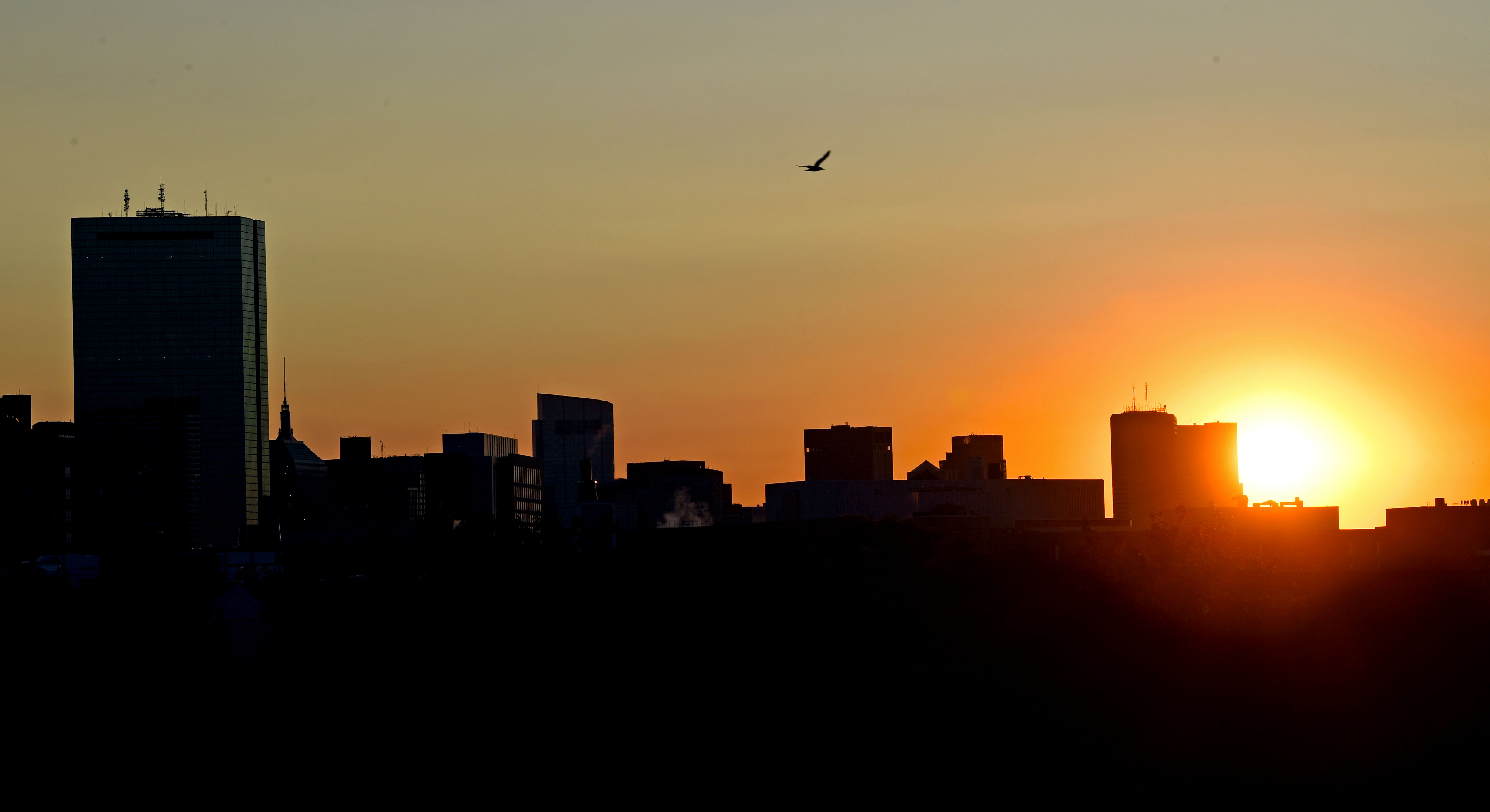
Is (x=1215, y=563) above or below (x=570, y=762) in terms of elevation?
above

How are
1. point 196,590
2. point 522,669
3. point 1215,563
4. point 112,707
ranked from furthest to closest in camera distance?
point 196,590 < point 1215,563 < point 522,669 < point 112,707

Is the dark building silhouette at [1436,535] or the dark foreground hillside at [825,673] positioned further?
the dark building silhouette at [1436,535]

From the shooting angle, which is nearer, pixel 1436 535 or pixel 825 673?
pixel 825 673

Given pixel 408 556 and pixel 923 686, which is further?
pixel 408 556

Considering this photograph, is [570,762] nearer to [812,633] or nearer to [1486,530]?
[812,633]

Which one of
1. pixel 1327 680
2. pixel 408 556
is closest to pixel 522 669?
pixel 1327 680

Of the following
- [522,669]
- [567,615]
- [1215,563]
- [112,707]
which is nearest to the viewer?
[112,707]

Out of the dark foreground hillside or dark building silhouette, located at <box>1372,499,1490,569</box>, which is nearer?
the dark foreground hillside
